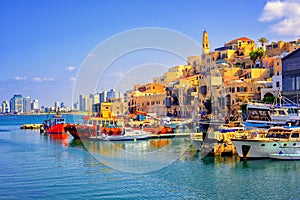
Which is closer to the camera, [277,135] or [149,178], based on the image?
[149,178]

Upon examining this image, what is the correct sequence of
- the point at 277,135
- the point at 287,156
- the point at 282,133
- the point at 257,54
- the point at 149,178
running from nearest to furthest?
the point at 149,178, the point at 287,156, the point at 282,133, the point at 277,135, the point at 257,54

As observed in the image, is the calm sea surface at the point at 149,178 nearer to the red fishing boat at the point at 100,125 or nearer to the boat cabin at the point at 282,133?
the boat cabin at the point at 282,133

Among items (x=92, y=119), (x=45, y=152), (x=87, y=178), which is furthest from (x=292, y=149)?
(x=92, y=119)

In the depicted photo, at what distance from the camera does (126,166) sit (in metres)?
21.9

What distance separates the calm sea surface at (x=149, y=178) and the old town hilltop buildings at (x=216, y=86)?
20.3 m

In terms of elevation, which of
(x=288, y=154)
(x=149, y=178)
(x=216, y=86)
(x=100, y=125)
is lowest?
Result: (x=149, y=178)

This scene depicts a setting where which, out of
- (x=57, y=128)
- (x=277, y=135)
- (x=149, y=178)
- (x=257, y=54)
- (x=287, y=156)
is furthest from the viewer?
(x=257, y=54)

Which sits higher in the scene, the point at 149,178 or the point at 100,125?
the point at 100,125

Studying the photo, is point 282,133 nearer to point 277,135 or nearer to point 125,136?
point 277,135

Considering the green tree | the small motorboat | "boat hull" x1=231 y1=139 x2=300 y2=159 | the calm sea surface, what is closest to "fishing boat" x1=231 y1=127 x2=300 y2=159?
"boat hull" x1=231 y1=139 x2=300 y2=159

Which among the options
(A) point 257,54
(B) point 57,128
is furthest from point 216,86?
(B) point 57,128

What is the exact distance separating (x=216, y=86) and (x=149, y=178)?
34726 mm

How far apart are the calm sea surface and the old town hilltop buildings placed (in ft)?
66.8

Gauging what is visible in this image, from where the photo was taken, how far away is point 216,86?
51.7 meters
